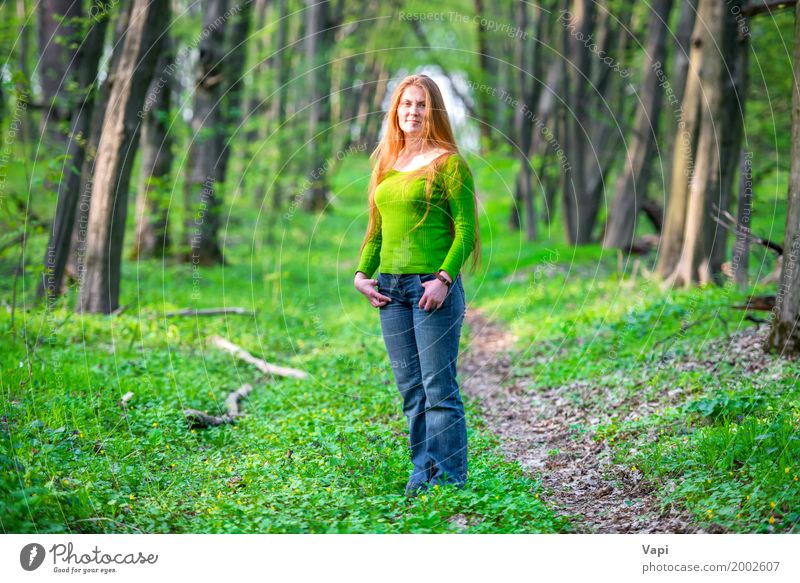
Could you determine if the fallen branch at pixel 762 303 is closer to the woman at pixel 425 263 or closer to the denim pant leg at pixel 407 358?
the woman at pixel 425 263

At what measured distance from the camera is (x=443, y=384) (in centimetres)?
484

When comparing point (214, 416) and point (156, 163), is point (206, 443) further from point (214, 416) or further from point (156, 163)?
point (156, 163)

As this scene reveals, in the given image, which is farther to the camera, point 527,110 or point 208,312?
point 527,110

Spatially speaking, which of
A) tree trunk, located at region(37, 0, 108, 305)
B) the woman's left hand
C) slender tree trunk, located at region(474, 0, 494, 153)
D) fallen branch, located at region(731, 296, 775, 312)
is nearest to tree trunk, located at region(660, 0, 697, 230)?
fallen branch, located at region(731, 296, 775, 312)

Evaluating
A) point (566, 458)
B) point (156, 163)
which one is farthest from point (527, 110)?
point (566, 458)

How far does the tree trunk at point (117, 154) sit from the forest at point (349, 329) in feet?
0.13

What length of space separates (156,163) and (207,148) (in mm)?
1694

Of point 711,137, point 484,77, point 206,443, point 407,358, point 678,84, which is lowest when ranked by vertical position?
point 206,443

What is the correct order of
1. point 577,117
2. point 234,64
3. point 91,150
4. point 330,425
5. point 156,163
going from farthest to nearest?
point 577,117 < point 234,64 < point 156,163 < point 91,150 < point 330,425

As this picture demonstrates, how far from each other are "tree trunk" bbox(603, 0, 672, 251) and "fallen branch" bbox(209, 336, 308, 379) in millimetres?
9062

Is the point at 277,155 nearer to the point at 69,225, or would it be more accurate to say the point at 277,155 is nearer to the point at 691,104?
the point at 69,225

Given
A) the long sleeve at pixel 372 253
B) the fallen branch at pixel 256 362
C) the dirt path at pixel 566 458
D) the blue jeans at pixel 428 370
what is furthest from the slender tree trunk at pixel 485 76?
the blue jeans at pixel 428 370

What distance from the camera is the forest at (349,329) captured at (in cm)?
489

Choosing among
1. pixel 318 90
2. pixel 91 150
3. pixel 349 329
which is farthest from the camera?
pixel 318 90
